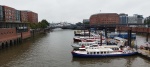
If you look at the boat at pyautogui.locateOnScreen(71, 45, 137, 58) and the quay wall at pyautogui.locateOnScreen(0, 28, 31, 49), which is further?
the quay wall at pyautogui.locateOnScreen(0, 28, 31, 49)

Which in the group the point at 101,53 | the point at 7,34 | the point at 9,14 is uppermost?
the point at 9,14

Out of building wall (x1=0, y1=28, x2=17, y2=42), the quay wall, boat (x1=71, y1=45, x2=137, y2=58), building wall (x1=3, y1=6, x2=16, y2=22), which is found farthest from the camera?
building wall (x1=3, y1=6, x2=16, y2=22)

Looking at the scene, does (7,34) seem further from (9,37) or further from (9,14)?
(9,14)

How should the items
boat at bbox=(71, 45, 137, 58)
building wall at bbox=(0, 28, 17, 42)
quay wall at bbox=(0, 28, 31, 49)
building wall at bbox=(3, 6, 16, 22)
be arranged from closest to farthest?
boat at bbox=(71, 45, 137, 58) → building wall at bbox=(0, 28, 17, 42) → quay wall at bbox=(0, 28, 31, 49) → building wall at bbox=(3, 6, 16, 22)

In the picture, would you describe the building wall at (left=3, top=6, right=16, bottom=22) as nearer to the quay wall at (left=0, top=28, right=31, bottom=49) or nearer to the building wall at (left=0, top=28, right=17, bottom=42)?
the quay wall at (left=0, top=28, right=31, bottom=49)

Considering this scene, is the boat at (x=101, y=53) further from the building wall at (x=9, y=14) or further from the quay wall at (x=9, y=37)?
the building wall at (x=9, y=14)

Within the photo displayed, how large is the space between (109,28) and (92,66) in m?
148

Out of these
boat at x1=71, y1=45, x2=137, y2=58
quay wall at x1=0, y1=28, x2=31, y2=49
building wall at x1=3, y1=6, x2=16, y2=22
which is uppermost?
building wall at x1=3, y1=6, x2=16, y2=22

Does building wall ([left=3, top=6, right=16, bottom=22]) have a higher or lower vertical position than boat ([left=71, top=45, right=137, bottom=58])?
higher

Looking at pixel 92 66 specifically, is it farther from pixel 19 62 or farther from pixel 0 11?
pixel 0 11

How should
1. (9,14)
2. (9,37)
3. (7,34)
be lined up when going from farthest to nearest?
(9,14), (9,37), (7,34)

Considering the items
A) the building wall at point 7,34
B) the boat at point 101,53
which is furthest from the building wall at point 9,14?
the boat at point 101,53

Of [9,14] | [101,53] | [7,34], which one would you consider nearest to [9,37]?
[7,34]

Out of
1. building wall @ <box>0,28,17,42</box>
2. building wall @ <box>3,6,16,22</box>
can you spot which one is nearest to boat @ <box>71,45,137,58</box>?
building wall @ <box>0,28,17,42</box>
